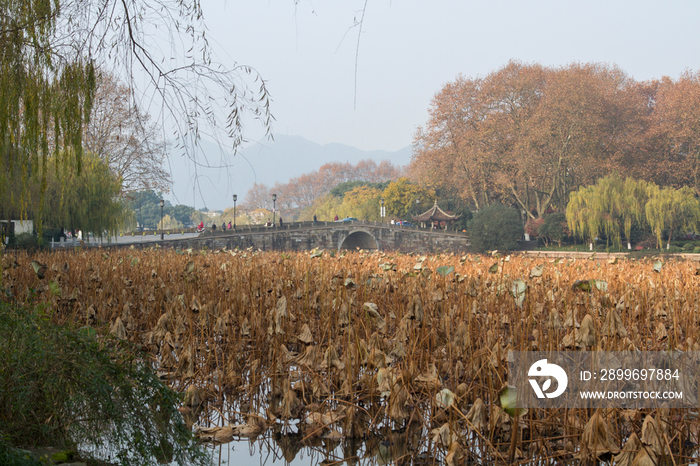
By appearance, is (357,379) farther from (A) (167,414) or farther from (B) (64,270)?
A: (B) (64,270)

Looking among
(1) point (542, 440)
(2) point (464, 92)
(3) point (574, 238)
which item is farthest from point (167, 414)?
(2) point (464, 92)

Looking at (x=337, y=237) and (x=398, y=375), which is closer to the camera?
(x=398, y=375)

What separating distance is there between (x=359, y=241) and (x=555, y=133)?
55.4 ft

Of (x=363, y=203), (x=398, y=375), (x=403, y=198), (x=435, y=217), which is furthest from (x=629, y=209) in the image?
(x=363, y=203)

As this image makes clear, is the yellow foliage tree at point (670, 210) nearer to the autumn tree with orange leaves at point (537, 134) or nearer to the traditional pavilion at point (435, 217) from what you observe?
the autumn tree with orange leaves at point (537, 134)

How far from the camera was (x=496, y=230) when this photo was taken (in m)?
29.6

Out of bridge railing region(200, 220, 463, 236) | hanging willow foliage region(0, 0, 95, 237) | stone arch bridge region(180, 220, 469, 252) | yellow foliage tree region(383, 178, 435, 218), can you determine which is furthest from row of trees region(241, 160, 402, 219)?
hanging willow foliage region(0, 0, 95, 237)

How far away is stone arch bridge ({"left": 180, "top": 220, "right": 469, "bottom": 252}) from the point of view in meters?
32.5

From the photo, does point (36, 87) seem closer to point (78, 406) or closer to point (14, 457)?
point (78, 406)

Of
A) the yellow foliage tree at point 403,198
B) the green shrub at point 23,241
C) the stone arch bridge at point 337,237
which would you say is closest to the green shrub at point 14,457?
the green shrub at point 23,241

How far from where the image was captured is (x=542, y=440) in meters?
2.43

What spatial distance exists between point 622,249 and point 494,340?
89.9 feet

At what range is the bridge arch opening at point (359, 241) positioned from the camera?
38438mm

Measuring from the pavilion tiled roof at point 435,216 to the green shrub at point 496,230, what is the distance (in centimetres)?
814
